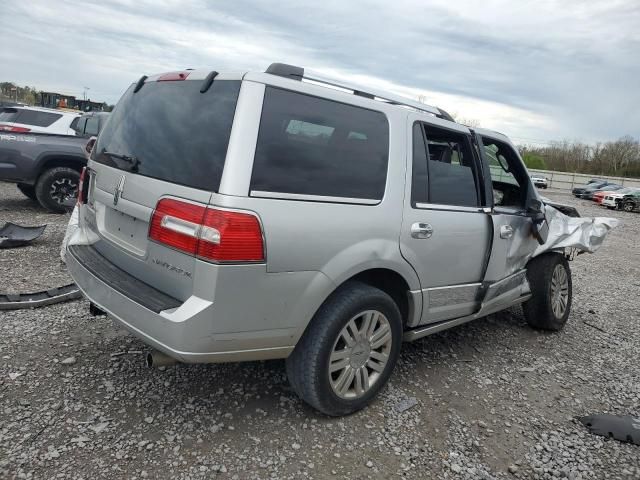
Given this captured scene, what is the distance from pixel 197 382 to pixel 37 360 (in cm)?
110

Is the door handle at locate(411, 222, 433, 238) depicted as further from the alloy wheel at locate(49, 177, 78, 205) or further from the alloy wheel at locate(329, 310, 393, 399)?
the alloy wheel at locate(49, 177, 78, 205)

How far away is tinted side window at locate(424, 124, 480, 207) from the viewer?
3309 mm

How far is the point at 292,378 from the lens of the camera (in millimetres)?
2787

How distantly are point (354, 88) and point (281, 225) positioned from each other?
1.14 metres

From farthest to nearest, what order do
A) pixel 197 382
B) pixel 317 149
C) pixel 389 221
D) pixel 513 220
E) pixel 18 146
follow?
pixel 18 146
pixel 513 220
pixel 197 382
pixel 389 221
pixel 317 149

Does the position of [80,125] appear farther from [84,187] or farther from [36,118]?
[84,187]

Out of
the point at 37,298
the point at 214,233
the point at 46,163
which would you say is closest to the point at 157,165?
the point at 214,233

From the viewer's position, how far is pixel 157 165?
2582 mm

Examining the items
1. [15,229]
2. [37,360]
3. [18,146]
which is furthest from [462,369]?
[18,146]

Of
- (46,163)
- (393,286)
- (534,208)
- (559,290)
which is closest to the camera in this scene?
(393,286)

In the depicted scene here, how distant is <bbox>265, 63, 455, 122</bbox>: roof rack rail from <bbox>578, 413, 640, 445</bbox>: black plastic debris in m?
2.29

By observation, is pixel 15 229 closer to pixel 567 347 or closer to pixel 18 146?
pixel 18 146

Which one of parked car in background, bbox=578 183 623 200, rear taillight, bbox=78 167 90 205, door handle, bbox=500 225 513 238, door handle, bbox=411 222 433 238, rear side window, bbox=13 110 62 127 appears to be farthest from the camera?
parked car in background, bbox=578 183 623 200

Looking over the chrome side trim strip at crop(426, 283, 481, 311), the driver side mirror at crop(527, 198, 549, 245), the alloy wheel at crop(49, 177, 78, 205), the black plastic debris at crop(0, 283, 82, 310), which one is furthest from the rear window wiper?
the alloy wheel at crop(49, 177, 78, 205)
